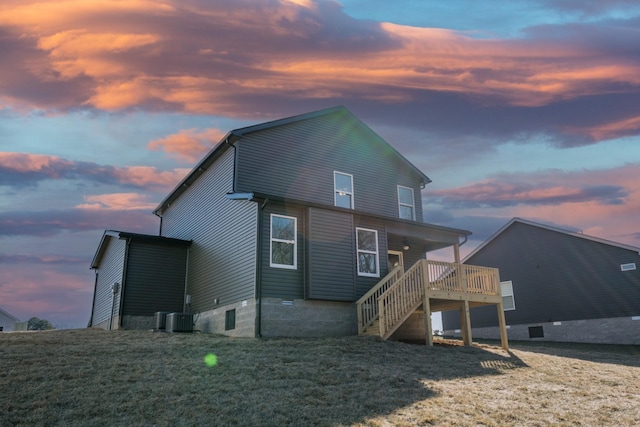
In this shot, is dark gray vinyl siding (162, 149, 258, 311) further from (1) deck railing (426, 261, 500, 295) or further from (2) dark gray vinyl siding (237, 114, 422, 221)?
(1) deck railing (426, 261, 500, 295)

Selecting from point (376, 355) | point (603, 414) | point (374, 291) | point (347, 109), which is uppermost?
point (347, 109)

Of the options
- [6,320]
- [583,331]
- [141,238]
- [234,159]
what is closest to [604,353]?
[583,331]

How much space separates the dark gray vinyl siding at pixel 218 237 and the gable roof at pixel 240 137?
0.82 feet

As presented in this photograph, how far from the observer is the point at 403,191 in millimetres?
21750

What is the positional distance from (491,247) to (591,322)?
671 centimetres

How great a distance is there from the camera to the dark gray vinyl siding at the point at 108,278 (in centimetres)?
2051

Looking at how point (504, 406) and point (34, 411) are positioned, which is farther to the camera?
point (504, 406)

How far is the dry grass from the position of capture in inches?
317

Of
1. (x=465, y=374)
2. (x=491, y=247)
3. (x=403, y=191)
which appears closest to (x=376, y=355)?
(x=465, y=374)

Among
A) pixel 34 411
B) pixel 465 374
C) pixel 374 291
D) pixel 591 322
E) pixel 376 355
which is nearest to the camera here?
pixel 34 411

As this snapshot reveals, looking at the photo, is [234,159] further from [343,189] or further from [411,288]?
[411,288]

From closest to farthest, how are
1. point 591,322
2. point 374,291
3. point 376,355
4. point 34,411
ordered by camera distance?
point 34,411 < point 376,355 < point 374,291 < point 591,322

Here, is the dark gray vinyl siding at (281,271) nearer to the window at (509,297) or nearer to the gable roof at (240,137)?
the gable roof at (240,137)

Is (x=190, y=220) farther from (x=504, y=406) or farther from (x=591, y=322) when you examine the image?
(x=591, y=322)
